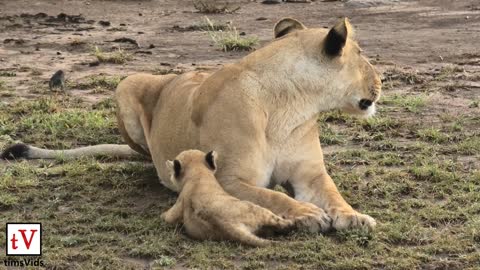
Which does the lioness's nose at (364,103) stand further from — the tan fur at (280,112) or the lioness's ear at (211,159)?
the lioness's ear at (211,159)

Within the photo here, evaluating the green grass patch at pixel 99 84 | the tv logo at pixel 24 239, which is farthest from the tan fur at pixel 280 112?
the green grass patch at pixel 99 84

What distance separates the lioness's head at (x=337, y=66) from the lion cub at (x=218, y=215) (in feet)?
2.69

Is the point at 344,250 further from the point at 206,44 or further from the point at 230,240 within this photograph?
the point at 206,44

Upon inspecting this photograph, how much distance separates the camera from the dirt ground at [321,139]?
4195 millimetres

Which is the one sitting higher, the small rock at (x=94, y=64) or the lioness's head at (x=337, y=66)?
the lioness's head at (x=337, y=66)

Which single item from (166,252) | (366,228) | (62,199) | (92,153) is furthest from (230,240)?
(92,153)

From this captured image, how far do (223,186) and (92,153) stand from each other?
1.81m

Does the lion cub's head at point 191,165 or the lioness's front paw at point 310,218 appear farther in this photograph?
the lion cub's head at point 191,165

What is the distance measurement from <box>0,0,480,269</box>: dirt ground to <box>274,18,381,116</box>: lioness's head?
22.1 inches

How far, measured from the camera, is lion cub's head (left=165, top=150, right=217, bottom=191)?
452 cm

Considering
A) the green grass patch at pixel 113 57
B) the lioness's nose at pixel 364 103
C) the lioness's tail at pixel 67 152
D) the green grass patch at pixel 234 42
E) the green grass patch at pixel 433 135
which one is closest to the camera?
the lioness's nose at pixel 364 103

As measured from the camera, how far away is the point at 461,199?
16.4 feet

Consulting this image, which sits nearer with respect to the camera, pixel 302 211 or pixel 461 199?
pixel 302 211

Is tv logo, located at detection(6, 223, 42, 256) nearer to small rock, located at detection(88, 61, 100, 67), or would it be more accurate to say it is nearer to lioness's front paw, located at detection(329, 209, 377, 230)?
lioness's front paw, located at detection(329, 209, 377, 230)
